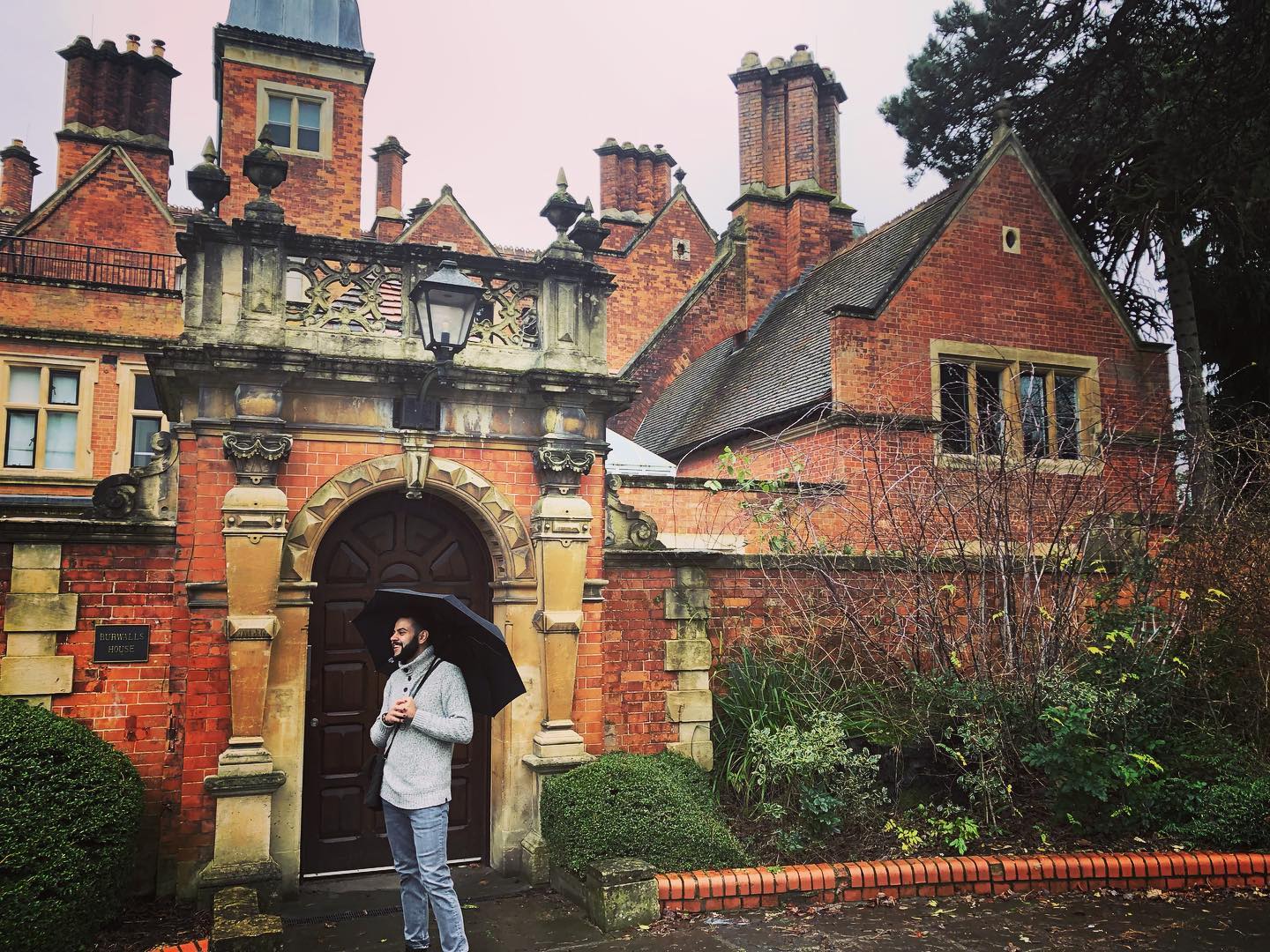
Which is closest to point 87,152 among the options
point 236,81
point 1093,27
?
point 236,81

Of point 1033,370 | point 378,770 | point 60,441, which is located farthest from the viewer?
point 60,441

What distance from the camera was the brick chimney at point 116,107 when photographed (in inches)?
801

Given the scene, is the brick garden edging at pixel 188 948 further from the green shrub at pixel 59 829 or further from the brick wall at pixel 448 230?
the brick wall at pixel 448 230

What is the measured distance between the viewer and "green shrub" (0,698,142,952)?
207 inches

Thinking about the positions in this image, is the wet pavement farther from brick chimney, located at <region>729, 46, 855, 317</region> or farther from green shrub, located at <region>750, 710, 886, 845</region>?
brick chimney, located at <region>729, 46, 855, 317</region>

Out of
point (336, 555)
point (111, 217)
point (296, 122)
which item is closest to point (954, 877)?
point (336, 555)

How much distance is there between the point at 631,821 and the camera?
6770 mm

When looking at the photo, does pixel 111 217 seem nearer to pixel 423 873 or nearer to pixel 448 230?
pixel 448 230

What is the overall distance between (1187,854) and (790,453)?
758 centimetres

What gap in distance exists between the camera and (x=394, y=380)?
7.51 metres

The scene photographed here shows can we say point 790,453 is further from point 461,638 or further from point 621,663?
point 461,638

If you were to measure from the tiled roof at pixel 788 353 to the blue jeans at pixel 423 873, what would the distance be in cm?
949

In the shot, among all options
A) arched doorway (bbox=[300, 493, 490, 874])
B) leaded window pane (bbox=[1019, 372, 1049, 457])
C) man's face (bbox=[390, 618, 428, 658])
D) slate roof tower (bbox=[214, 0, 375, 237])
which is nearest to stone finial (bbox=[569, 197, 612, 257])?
arched doorway (bbox=[300, 493, 490, 874])

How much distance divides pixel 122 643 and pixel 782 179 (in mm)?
17150
